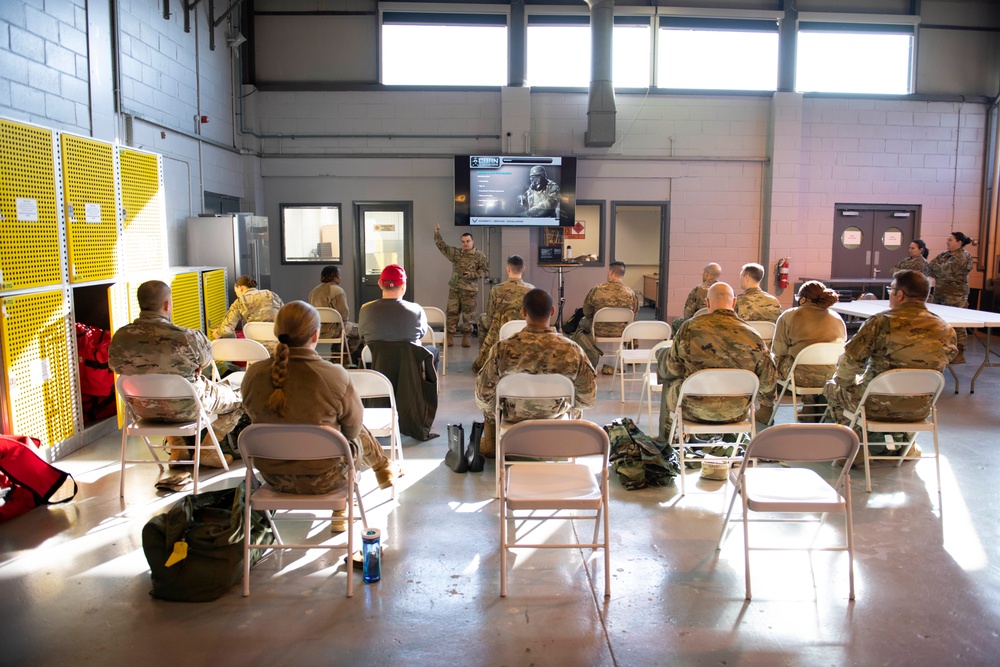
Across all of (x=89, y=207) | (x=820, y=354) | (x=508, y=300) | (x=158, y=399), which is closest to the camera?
(x=158, y=399)

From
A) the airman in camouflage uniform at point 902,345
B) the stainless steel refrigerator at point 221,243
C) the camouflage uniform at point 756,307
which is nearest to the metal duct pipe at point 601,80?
the camouflage uniform at point 756,307

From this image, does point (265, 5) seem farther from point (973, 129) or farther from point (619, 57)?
point (973, 129)

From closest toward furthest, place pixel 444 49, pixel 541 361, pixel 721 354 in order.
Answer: pixel 541 361 → pixel 721 354 → pixel 444 49

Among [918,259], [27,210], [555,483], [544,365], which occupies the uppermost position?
[27,210]

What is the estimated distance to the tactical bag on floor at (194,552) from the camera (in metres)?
2.91

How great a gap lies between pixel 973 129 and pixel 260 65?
10.1 m

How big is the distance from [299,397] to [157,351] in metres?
1.51

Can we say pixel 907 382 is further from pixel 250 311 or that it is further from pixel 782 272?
pixel 782 272

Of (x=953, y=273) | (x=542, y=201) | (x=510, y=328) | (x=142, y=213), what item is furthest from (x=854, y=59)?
(x=142, y=213)

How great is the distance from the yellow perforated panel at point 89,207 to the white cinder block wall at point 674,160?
4.46 metres

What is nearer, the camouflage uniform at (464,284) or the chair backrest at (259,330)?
the chair backrest at (259,330)

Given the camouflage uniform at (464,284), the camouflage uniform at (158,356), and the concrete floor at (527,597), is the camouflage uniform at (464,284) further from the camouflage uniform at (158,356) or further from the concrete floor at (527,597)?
the concrete floor at (527,597)

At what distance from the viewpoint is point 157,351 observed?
404cm

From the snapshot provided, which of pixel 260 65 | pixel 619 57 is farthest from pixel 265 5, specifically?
pixel 619 57
